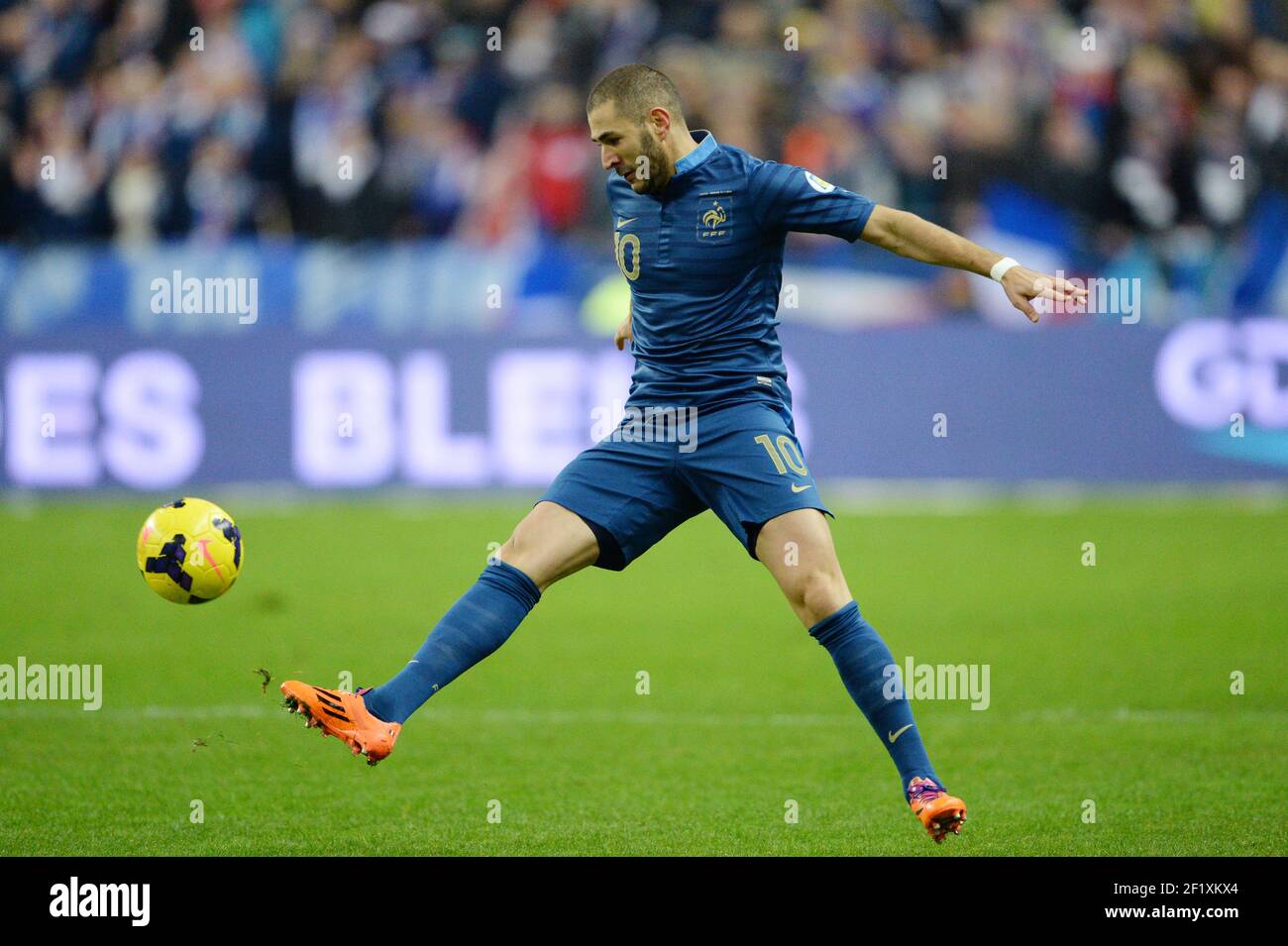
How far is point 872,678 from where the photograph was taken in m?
5.21

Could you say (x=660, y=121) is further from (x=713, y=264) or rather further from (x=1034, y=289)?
(x=1034, y=289)

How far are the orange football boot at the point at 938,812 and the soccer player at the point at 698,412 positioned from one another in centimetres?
9

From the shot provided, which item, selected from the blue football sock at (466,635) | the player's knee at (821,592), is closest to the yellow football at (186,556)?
the blue football sock at (466,635)

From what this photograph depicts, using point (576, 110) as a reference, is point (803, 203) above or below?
below

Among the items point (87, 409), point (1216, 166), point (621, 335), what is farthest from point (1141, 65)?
point (621, 335)

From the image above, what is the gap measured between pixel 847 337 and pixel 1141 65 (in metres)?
4.29

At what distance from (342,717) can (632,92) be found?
1985 millimetres

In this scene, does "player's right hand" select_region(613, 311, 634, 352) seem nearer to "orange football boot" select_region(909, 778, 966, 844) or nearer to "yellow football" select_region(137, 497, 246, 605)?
"yellow football" select_region(137, 497, 246, 605)

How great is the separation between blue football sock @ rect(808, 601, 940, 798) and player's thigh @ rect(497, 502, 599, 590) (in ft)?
2.45

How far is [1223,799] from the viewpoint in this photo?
5.92 meters

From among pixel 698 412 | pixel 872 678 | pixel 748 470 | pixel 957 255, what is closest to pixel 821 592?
pixel 872 678

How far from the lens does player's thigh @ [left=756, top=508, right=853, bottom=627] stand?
524cm

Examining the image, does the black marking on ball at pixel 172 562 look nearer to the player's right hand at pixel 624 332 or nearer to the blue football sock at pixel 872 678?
the player's right hand at pixel 624 332

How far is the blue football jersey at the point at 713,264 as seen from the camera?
5.48m
